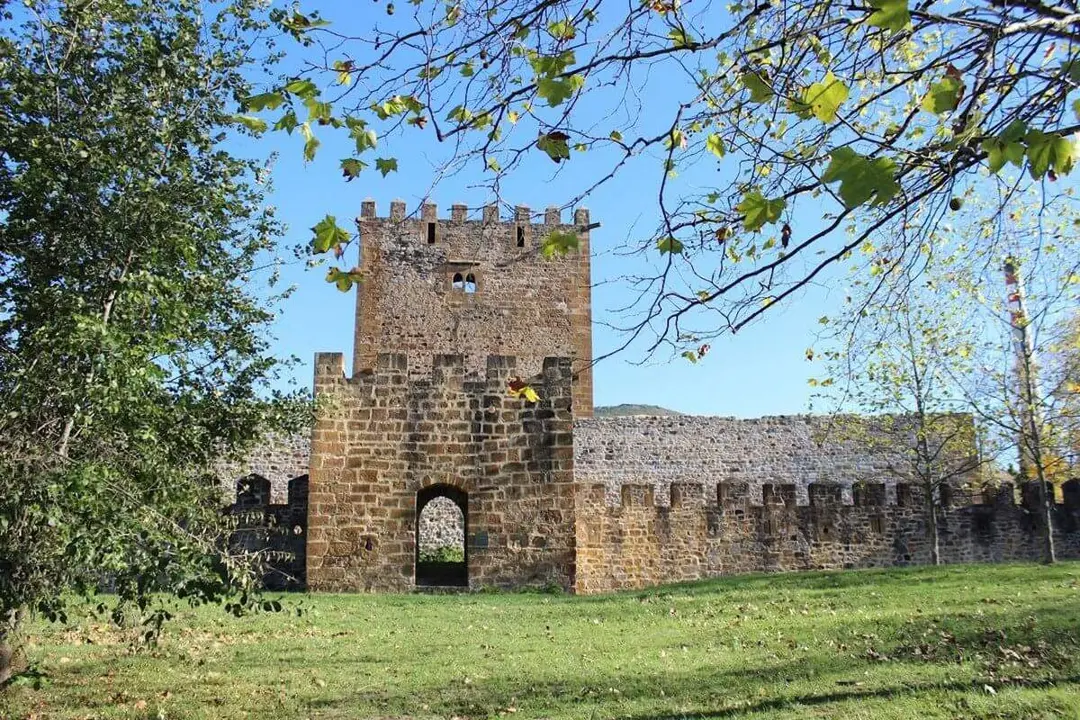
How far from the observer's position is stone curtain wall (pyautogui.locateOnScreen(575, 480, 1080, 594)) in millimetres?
17031

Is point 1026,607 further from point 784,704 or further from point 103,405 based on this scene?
point 103,405

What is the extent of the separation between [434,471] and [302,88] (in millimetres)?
11384

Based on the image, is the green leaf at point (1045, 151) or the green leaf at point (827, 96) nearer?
the green leaf at point (1045, 151)

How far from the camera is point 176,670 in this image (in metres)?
7.91

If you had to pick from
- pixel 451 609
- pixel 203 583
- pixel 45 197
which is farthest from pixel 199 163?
pixel 451 609

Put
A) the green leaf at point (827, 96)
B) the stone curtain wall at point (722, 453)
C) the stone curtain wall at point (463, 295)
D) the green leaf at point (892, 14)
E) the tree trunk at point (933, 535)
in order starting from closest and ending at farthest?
1. the green leaf at point (892, 14)
2. the green leaf at point (827, 96)
3. the tree trunk at point (933, 535)
4. the stone curtain wall at point (463, 295)
5. the stone curtain wall at point (722, 453)

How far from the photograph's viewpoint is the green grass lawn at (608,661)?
6.37m

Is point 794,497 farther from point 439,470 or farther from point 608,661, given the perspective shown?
point 608,661

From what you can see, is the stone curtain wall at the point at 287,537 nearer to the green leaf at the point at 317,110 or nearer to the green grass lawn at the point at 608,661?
the green grass lawn at the point at 608,661

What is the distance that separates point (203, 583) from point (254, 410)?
8.98 ft

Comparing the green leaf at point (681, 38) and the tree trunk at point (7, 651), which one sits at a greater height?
the green leaf at point (681, 38)

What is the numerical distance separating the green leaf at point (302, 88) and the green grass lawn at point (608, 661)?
394cm

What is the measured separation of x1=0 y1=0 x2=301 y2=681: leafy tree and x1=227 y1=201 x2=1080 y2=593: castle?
2989mm

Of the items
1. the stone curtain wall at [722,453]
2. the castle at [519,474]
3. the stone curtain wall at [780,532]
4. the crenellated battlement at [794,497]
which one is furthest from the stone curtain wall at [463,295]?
the stone curtain wall at [780,532]
